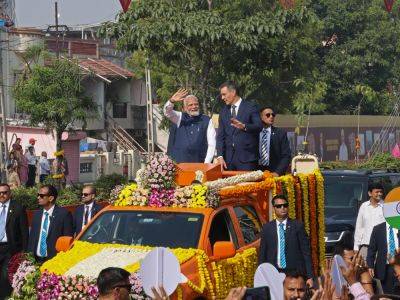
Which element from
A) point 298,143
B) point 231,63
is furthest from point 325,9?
point 231,63

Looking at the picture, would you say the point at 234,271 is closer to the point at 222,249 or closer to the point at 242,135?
the point at 222,249

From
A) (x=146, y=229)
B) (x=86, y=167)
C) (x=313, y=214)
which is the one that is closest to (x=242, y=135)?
A: (x=313, y=214)

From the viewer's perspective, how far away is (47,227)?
11.7 meters

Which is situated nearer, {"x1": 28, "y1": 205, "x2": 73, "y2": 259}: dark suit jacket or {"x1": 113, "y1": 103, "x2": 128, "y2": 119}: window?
{"x1": 28, "y1": 205, "x2": 73, "y2": 259}: dark suit jacket

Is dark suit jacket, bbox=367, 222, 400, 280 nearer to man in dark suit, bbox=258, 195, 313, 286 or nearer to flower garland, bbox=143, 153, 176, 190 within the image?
man in dark suit, bbox=258, 195, 313, 286

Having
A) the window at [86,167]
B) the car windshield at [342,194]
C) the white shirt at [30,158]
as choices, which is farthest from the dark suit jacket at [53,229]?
the window at [86,167]

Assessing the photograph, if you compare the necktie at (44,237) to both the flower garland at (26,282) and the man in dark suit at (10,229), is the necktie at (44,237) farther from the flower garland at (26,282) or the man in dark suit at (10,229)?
the flower garland at (26,282)

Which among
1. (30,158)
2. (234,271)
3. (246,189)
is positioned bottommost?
(234,271)

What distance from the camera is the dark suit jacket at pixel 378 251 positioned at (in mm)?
10727

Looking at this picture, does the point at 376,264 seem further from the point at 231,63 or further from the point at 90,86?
the point at 90,86

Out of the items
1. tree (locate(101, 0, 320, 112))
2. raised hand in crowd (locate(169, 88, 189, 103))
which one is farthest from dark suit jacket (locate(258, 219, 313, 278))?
tree (locate(101, 0, 320, 112))

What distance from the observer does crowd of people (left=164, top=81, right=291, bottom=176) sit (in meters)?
12.5

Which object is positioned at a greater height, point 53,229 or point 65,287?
point 53,229

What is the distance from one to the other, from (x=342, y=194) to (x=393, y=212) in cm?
A: 936
